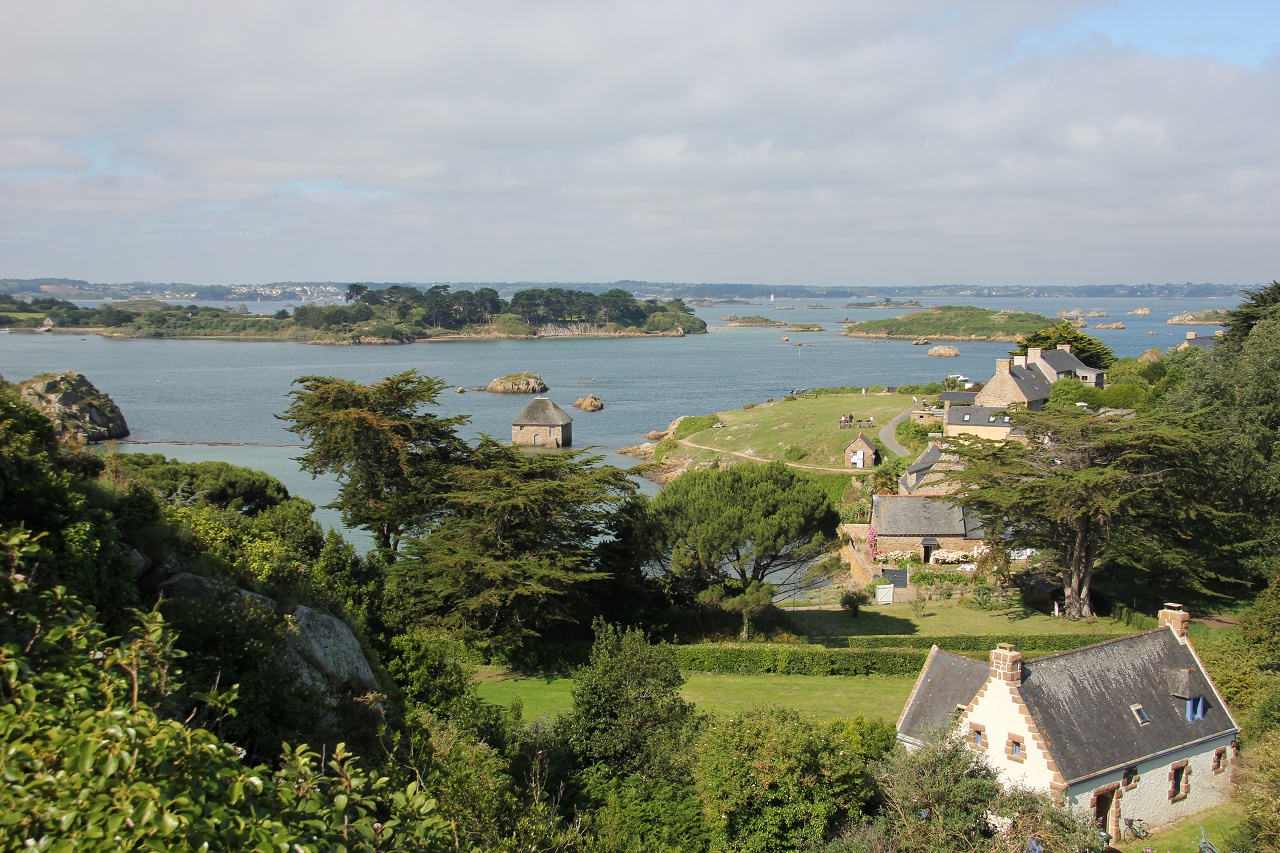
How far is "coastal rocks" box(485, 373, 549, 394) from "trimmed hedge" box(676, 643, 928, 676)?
8177 centimetres

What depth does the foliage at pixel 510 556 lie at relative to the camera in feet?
80.6

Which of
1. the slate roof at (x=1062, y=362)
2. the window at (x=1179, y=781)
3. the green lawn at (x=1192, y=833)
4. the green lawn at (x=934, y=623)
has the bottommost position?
the green lawn at (x=934, y=623)

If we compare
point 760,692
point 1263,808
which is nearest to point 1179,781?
point 1263,808

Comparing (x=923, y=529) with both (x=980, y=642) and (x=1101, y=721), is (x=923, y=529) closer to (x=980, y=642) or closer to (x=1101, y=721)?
(x=980, y=642)

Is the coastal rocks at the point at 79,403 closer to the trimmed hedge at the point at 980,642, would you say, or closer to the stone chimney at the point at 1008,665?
the trimmed hedge at the point at 980,642

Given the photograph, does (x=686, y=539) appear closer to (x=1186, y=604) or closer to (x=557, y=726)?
(x=557, y=726)

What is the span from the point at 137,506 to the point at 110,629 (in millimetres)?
3655

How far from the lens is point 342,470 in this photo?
31.5 meters

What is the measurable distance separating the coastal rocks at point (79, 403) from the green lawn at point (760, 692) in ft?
180

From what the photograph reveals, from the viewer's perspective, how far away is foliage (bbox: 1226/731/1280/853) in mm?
14656

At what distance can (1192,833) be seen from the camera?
17469mm

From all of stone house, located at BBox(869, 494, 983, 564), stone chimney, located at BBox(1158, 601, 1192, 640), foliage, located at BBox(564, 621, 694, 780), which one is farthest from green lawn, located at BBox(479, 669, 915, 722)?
stone house, located at BBox(869, 494, 983, 564)

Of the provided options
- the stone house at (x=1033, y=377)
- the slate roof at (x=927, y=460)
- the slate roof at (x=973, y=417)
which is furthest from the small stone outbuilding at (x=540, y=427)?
the stone house at (x=1033, y=377)

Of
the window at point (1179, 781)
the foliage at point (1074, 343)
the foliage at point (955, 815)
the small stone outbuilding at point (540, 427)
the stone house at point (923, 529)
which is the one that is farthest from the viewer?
the foliage at point (1074, 343)
